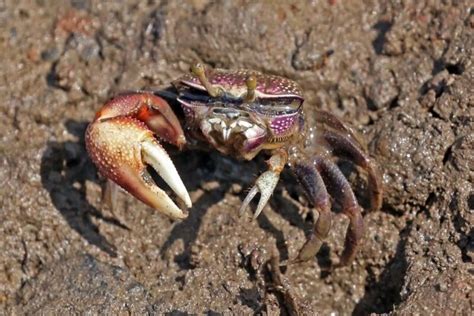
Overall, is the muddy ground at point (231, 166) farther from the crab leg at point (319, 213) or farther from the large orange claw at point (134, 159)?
the large orange claw at point (134, 159)

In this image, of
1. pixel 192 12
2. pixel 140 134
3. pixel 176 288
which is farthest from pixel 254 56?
pixel 176 288

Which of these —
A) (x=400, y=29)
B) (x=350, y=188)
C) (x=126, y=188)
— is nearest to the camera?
(x=126, y=188)

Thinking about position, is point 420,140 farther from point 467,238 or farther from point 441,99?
point 467,238

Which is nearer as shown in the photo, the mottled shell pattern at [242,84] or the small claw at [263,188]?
the small claw at [263,188]

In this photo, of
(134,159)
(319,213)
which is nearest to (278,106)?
(319,213)

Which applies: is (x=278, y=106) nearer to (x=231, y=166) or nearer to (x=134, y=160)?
(x=231, y=166)

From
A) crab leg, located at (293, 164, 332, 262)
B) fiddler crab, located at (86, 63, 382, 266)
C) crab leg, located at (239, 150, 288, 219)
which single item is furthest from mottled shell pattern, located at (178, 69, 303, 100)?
crab leg, located at (293, 164, 332, 262)

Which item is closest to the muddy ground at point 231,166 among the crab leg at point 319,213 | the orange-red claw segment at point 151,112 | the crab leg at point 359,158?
the crab leg at point 359,158
